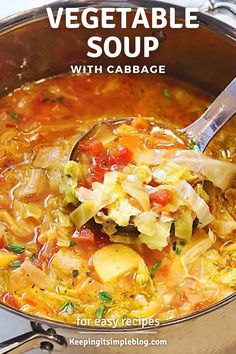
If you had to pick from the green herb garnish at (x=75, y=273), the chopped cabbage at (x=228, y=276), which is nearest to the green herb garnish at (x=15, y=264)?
the green herb garnish at (x=75, y=273)

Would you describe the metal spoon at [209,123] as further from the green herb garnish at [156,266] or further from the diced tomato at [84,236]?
the green herb garnish at [156,266]

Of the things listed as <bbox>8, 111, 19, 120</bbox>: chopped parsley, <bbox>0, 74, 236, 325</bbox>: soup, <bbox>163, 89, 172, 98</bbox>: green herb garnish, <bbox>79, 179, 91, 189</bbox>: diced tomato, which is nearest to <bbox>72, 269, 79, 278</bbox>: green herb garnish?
<bbox>0, 74, 236, 325</bbox>: soup

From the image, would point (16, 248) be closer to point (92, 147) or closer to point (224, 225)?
point (92, 147)

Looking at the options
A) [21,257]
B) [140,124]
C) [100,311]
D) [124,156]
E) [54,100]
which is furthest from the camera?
[54,100]

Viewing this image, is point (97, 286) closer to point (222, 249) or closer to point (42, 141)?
point (222, 249)

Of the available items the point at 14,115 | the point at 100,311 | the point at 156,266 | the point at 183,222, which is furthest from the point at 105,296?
the point at 14,115

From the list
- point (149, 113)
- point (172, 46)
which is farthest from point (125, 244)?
point (172, 46)
